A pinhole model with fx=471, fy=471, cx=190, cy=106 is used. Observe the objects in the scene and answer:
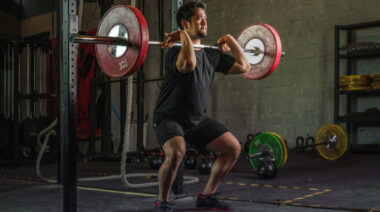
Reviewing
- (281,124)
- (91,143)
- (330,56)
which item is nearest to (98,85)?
(91,143)

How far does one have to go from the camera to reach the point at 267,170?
164 inches

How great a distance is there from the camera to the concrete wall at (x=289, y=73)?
661 cm

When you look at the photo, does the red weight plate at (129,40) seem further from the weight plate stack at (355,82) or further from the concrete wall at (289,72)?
the concrete wall at (289,72)

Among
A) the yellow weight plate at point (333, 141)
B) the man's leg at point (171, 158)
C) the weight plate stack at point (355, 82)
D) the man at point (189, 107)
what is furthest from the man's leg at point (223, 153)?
the weight plate stack at point (355, 82)

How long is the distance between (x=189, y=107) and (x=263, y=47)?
885 millimetres

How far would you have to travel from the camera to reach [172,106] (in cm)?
256

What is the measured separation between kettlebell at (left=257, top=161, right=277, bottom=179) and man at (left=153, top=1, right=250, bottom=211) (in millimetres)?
1478

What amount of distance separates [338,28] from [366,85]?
2.88 ft

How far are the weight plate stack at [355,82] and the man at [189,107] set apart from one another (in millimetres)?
3638

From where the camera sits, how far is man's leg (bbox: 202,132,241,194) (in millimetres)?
2691

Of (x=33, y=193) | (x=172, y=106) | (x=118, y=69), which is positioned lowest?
(x=33, y=193)

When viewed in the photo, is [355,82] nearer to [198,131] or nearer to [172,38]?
[198,131]

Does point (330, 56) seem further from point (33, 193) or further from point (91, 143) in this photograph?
point (33, 193)

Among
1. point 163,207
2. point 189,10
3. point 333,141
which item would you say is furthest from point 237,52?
point 333,141
